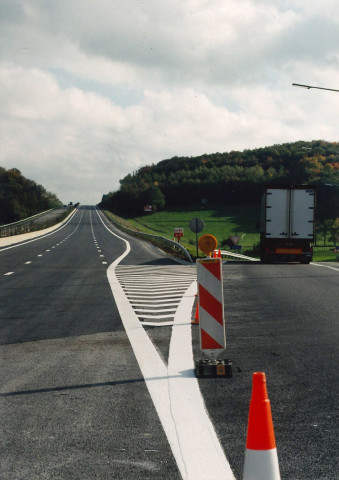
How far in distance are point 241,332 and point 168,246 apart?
36639 mm

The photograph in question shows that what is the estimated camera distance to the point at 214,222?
135125mm

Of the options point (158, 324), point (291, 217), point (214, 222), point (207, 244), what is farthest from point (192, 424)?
point (214, 222)

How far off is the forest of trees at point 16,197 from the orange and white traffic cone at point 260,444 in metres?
153

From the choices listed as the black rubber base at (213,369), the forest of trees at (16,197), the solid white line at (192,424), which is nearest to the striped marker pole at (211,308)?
the black rubber base at (213,369)

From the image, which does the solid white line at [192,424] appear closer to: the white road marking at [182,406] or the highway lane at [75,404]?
the white road marking at [182,406]

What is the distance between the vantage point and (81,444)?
179 inches

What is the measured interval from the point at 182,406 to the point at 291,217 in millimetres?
25077

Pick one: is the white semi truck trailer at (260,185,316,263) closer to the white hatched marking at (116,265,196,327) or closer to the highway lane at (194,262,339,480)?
the white hatched marking at (116,265,196,327)

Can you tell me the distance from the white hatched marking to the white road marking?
148cm

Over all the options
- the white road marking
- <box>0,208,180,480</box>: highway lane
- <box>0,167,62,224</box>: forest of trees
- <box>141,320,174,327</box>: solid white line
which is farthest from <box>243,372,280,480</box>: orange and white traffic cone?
<box>0,167,62,224</box>: forest of trees

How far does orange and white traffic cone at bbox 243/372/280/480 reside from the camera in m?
3.31

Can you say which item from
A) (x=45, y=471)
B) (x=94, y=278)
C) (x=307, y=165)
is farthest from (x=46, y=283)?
(x=307, y=165)

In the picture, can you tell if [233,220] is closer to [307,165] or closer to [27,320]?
[307,165]

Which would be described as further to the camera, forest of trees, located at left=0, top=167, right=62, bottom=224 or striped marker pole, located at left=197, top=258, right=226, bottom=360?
forest of trees, located at left=0, top=167, right=62, bottom=224
